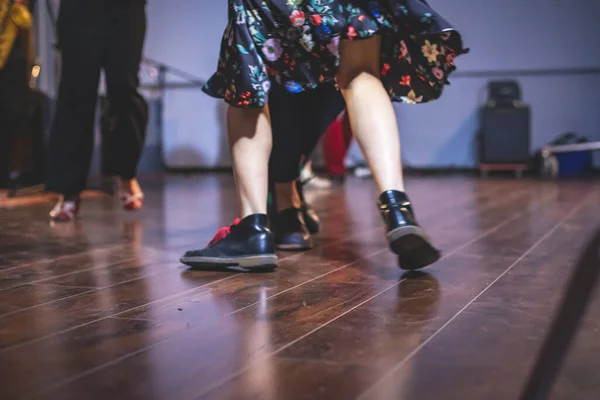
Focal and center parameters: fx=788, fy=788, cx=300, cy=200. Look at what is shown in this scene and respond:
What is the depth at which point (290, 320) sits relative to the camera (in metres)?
1.09

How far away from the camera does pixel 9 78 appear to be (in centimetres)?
416

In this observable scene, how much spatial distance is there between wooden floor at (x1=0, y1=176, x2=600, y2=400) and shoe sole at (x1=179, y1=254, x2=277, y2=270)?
2 centimetres

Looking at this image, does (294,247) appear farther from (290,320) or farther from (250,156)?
(290,320)

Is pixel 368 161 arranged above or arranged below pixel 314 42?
below

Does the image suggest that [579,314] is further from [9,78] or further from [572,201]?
[9,78]

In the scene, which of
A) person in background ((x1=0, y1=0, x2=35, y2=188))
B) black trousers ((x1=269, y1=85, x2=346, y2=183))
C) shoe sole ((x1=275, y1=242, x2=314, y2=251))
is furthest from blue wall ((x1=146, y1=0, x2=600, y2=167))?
shoe sole ((x1=275, y1=242, x2=314, y2=251))

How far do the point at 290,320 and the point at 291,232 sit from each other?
2.56 feet

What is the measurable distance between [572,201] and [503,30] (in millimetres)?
3159

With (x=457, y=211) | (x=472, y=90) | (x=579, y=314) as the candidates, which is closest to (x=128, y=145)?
(x=457, y=211)

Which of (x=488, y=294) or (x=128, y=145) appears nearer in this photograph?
(x=488, y=294)

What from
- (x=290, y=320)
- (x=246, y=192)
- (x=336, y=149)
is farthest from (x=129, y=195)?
(x=336, y=149)

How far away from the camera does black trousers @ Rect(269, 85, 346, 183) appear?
187 centimetres

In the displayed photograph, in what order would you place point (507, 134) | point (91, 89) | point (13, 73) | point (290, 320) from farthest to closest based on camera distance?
point (507, 134), point (13, 73), point (91, 89), point (290, 320)

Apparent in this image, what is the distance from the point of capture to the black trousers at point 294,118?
1.87 m
